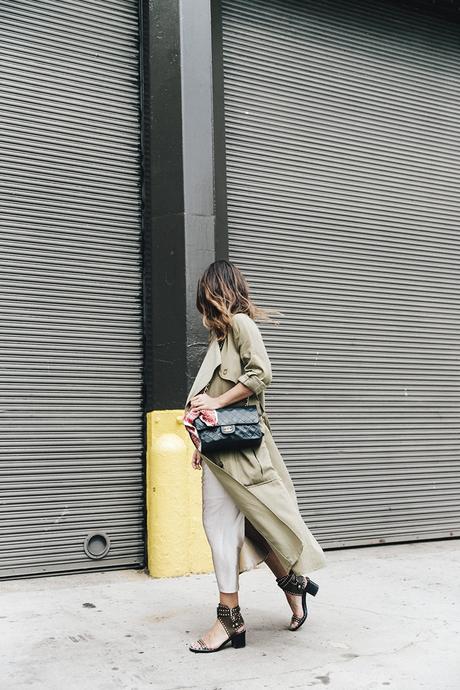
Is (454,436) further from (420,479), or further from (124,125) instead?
(124,125)

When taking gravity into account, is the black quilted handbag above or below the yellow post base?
above

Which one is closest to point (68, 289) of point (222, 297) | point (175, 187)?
Result: point (175, 187)

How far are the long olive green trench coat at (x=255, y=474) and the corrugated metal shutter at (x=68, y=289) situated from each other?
2.02 meters

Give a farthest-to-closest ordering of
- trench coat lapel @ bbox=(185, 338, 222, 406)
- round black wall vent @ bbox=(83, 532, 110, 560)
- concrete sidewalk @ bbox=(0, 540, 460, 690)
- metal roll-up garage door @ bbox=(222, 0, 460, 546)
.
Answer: metal roll-up garage door @ bbox=(222, 0, 460, 546) < round black wall vent @ bbox=(83, 532, 110, 560) < trench coat lapel @ bbox=(185, 338, 222, 406) < concrete sidewalk @ bbox=(0, 540, 460, 690)

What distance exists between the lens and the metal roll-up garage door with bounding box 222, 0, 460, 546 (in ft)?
22.2

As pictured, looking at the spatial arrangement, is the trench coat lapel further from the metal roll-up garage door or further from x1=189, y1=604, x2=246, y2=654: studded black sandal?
the metal roll-up garage door

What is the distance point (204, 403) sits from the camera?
3938mm

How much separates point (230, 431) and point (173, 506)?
78.8 inches

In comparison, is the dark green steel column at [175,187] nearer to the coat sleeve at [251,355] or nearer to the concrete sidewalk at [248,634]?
the concrete sidewalk at [248,634]

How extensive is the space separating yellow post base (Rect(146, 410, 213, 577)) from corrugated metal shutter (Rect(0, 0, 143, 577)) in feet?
0.96

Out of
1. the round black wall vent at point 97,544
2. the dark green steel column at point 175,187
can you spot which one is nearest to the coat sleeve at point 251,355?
the dark green steel column at point 175,187

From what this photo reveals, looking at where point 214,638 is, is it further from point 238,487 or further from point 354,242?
point 354,242

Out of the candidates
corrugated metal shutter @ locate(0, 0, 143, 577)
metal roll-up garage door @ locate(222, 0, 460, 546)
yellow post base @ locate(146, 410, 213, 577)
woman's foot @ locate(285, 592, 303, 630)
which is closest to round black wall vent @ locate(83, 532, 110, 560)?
corrugated metal shutter @ locate(0, 0, 143, 577)

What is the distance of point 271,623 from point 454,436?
376 centimetres
